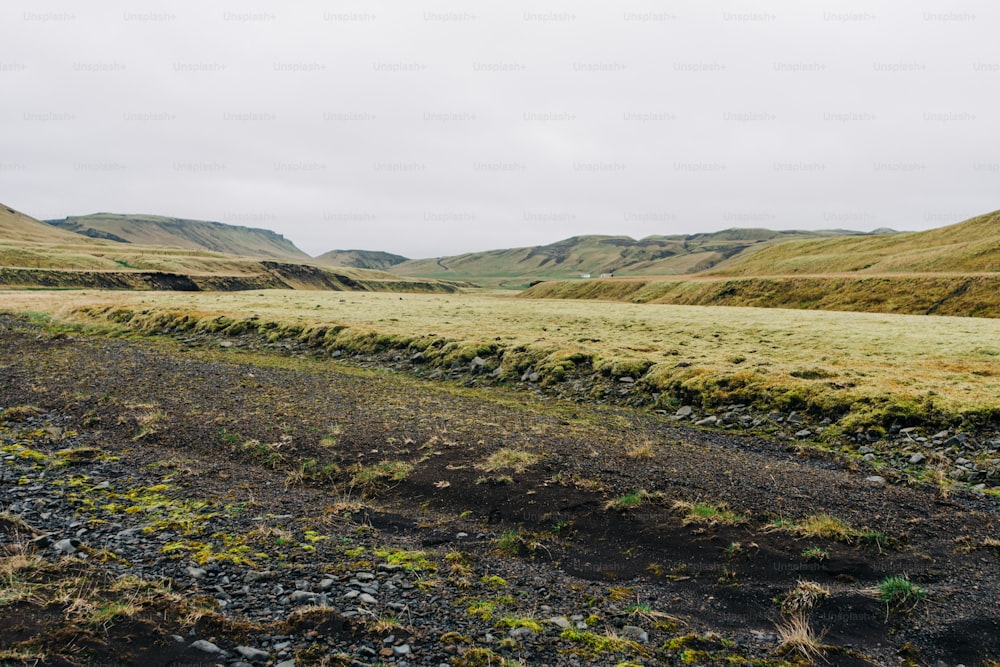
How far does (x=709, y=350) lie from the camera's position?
31938 millimetres

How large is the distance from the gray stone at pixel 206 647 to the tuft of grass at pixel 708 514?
30.7 feet

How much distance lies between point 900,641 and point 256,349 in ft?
131

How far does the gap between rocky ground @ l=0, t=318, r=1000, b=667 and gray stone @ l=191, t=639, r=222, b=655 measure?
3 cm

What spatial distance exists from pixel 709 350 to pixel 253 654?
3067 centimetres

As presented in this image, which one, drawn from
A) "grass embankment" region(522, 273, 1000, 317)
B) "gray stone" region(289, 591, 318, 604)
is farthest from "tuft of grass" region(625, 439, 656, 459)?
"grass embankment" region(522, 273, 1000, 317)

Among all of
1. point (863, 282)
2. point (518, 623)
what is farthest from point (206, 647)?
point (863, 282)

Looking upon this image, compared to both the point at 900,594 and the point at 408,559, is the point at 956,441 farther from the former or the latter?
the point at 408,559

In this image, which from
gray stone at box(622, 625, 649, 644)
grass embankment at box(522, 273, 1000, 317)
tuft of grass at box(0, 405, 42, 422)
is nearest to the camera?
gray stone at box(622, 625, 649, 644)

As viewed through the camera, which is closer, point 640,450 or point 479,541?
point 479,541

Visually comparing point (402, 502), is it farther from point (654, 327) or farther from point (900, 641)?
point (654, 327)

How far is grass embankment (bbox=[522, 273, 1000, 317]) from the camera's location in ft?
217

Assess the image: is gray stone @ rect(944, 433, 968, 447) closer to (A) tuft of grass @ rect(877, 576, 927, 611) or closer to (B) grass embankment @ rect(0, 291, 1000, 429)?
(B) grass embankment @ rect(0, 291, 1000, 429)

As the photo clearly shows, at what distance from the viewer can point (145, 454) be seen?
15039 mm

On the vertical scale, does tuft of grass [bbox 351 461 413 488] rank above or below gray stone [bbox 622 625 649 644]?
above
